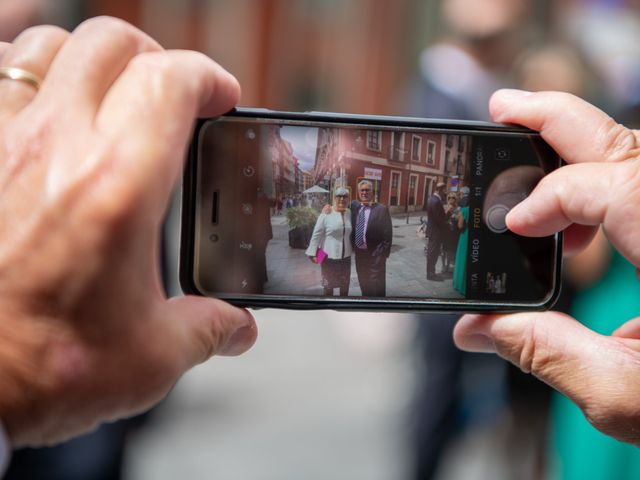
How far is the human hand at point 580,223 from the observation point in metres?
1.40

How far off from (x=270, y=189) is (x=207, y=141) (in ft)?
0.61

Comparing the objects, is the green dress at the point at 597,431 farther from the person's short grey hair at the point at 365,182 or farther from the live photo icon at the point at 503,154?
the person's short grey hair at the point at 365,182

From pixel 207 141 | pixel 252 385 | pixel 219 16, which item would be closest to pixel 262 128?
pixel 207 141

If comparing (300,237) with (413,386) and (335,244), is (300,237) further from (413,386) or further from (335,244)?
(413,386)

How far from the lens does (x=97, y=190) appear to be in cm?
109

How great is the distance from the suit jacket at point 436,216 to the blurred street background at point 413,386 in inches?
46.7

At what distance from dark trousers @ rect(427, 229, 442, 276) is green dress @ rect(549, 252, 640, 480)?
1.27 m

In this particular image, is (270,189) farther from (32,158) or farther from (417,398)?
(417,398)

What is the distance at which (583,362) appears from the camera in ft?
4.72

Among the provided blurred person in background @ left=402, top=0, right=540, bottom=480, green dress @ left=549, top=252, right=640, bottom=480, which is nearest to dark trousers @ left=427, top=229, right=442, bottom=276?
blurred person in background @ left=402, top=0, right=540, bottom=480

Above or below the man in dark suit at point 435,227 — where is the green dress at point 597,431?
below

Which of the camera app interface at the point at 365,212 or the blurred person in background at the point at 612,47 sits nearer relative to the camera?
the camera app interface at the point at 365,212

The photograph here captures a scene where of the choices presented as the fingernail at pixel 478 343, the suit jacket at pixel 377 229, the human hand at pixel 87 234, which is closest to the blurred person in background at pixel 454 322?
the fingernail at pixel 478 343

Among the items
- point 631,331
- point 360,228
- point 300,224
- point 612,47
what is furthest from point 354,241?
point 612,47
